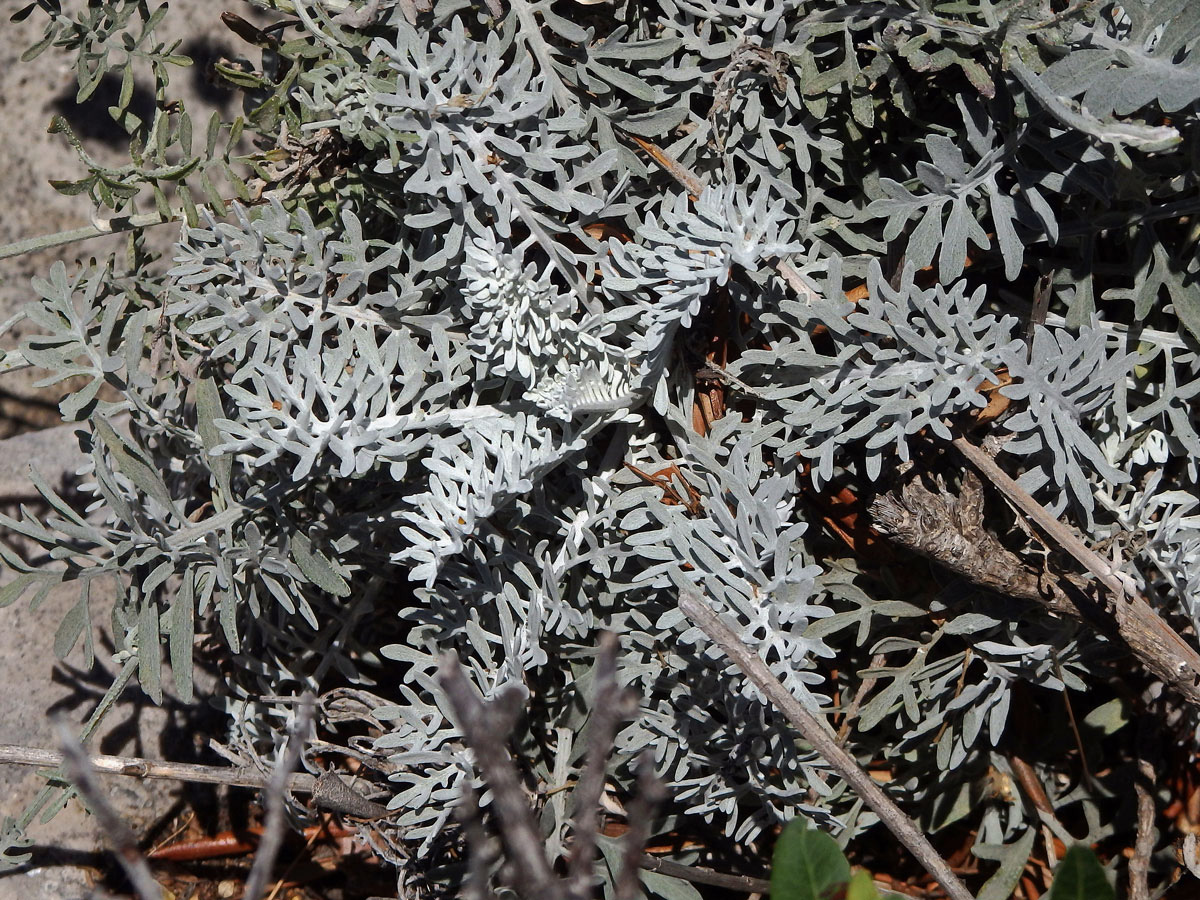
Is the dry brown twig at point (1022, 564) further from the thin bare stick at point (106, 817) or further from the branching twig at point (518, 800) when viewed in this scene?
the thin bare stick at point (106, 817)

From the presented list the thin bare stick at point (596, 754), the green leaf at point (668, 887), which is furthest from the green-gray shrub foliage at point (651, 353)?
the thin bare stick at point (596, 754)

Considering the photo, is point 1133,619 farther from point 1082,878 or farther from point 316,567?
point 316,567

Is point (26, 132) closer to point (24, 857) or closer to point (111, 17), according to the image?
point (111, 17)

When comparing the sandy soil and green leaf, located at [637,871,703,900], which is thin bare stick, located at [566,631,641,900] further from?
the sandy soil

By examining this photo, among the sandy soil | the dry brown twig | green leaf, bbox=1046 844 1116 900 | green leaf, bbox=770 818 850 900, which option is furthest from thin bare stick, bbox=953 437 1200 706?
the sandy soil

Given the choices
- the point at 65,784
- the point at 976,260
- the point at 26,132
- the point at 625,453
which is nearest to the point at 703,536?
the point at 625,453

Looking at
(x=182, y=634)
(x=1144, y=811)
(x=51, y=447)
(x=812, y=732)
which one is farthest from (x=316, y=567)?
(x=1144, y=811)
